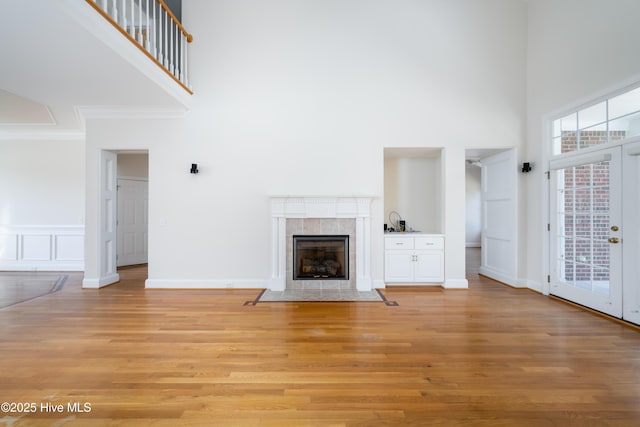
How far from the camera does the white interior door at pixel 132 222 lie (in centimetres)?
650

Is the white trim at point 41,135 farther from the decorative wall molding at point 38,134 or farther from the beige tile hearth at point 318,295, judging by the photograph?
the beige tile hearth at point 318,295

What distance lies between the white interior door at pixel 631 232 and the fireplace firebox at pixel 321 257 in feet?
10.8

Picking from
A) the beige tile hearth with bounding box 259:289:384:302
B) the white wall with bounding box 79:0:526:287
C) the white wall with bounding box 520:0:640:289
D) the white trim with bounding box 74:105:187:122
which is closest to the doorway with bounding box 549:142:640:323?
the white wall with bounding box 520:0:640:289

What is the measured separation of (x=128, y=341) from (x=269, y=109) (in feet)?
11.9

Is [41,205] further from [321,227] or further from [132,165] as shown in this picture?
[321,227]

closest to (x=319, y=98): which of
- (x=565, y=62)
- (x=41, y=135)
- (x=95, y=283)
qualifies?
(x=565, y=62)

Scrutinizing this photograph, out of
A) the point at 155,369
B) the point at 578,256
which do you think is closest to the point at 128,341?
the point at 155,369

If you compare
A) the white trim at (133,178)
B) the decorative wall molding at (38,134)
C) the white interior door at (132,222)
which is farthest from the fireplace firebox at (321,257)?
the decorative wall molding at (38,134)

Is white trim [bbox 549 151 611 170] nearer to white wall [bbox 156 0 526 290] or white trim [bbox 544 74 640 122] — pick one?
white trim [bbox 544 74 640 122]

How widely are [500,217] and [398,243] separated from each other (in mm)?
1972

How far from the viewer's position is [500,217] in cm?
512

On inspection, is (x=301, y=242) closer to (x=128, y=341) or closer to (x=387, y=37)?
(x=128, y=341)

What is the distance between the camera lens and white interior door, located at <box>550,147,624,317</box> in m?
3.36

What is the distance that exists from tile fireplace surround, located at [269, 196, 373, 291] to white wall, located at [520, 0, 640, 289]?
260cm
